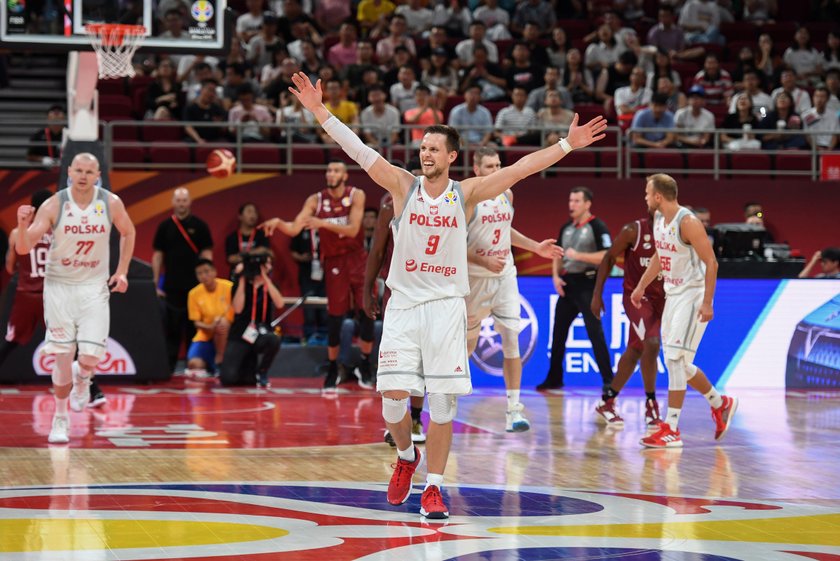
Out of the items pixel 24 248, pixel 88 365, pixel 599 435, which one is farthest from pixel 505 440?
pixel 24 248

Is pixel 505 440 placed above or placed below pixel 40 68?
below

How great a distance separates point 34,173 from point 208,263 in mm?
3320

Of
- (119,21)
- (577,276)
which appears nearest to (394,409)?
(577,276)

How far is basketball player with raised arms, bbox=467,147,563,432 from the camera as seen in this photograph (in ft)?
32.0

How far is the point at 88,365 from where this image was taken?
10039mm

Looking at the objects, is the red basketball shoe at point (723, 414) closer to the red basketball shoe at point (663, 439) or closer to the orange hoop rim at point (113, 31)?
the red basketball shoe at point (663, 439)

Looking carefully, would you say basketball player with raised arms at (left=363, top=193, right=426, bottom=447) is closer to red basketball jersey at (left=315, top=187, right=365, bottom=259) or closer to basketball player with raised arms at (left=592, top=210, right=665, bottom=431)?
basketball player with raised arms at (left=592, top=210, right=665, bottom=431)

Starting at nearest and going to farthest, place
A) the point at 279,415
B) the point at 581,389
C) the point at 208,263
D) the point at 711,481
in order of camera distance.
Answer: the point at 711,481
the point at 279,415
the point at 581,389
the point at 208,263

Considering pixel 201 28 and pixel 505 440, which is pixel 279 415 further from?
pixel 201 28

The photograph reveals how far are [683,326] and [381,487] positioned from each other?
320 cm

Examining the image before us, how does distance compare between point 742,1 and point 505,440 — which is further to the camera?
point 742,1

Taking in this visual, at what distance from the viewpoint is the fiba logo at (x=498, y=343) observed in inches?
566

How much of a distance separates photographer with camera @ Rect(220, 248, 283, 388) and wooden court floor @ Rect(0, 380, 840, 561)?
6.04ft

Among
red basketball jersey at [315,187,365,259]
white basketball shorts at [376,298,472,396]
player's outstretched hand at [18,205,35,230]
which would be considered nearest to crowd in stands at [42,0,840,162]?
red basketball jersey at [315,187,365,259]
